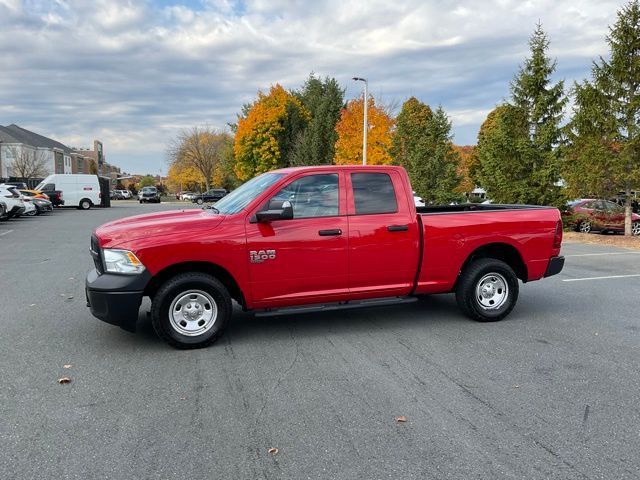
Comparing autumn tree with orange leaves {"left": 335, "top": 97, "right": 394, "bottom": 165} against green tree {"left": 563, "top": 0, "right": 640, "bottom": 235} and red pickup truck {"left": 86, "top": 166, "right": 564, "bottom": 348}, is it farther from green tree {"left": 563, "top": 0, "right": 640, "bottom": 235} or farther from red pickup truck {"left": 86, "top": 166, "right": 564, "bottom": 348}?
red pickup truck {"left": 86, "top": 166, "right": 564, "bottom": 348}

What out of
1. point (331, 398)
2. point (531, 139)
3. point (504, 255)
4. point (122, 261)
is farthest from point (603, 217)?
point (122, 261)

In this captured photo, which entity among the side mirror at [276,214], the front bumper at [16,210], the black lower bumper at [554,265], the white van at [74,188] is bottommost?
the black lower bumper at [554,265]

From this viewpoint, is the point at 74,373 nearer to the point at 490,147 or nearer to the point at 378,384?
the point at 378,384

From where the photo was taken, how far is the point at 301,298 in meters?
5.57

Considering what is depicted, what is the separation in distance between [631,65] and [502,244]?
13951 mm

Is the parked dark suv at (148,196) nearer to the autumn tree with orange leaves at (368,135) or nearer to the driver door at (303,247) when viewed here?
the autumn tree with orange leaves at (368,135)

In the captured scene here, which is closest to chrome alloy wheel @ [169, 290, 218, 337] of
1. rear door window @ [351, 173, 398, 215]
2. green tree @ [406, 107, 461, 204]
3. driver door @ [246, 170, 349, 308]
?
driver door @ [246, 170, 349, 308]

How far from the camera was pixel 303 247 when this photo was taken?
5441mm

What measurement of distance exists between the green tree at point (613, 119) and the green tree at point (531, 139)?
5.52ft

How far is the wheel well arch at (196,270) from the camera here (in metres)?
5.26

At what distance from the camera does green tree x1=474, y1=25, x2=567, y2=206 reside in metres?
19.4

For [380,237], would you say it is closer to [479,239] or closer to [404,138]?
[479,239]

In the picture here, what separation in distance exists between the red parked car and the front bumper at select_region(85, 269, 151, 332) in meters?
18.6

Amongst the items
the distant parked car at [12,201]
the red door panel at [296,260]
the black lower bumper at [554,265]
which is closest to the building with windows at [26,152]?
the distant parked car at [12,201]
